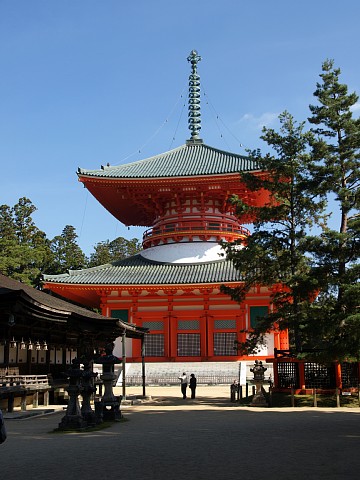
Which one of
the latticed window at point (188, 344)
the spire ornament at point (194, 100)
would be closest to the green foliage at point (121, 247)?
the spire ornament at point (194, 100)

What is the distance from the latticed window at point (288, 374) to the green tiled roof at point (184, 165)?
19338mm

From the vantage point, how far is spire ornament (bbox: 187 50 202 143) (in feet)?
179

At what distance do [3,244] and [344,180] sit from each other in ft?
137

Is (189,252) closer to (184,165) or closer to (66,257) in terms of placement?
(184,165)

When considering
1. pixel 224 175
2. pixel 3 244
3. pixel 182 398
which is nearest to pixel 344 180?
pixel 182 398

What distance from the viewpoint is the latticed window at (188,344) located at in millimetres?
40969

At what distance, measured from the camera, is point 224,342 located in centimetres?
4072

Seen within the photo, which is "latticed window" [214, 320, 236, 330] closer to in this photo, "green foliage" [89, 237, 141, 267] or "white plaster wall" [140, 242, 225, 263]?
"white plaster wall" [140, 242, 225, 263]

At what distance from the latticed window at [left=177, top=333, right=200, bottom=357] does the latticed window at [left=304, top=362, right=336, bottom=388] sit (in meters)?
17.1

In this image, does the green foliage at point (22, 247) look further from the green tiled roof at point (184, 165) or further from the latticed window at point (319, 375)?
the latticed window at point (319, 375)

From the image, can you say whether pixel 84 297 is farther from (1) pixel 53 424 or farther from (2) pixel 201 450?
(2) pixel 201 450

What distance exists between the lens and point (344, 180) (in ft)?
80.0

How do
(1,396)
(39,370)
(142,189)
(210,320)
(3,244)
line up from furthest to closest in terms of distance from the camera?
(3,244), (142,189), (210,320), (39,370), (1,396)

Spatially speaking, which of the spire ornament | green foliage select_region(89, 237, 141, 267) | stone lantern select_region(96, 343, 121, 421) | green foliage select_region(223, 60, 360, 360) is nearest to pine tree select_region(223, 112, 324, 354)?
green foliage select_region(223, 60, 360, 360)
